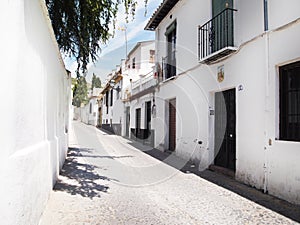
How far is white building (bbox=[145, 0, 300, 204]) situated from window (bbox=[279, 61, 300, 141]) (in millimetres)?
19

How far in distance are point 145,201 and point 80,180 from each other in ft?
7.70

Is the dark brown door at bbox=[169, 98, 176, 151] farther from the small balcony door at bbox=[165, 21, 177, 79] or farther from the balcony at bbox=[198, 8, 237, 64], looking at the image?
the balcony at bbox=[198, 8, 237, 64]

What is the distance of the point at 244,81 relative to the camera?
6.88 metres

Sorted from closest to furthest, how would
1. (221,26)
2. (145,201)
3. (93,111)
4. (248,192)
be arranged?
(145,201), (248,192), (221,26), (93,111)

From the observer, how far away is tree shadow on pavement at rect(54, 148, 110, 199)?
19.2ft

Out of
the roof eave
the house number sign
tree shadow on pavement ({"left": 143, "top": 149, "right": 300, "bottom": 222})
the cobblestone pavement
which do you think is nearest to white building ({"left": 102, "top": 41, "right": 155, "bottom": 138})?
the roof eave

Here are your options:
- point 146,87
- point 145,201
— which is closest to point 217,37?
point 145,201

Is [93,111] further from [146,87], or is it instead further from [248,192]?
[248,192]

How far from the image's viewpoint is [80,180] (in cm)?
685

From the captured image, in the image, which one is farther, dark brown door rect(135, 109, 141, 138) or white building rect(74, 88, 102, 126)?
white building rect(74, 88, 102, 126)

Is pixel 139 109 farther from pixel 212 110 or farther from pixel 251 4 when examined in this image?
pixel 251 4

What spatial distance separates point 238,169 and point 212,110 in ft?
7.86

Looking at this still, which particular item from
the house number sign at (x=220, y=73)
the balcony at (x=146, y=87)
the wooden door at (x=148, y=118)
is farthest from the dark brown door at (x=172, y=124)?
the house number sign at (x=220, y=73)

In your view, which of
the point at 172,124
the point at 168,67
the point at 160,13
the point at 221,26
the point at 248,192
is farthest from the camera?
the point at 160,13
